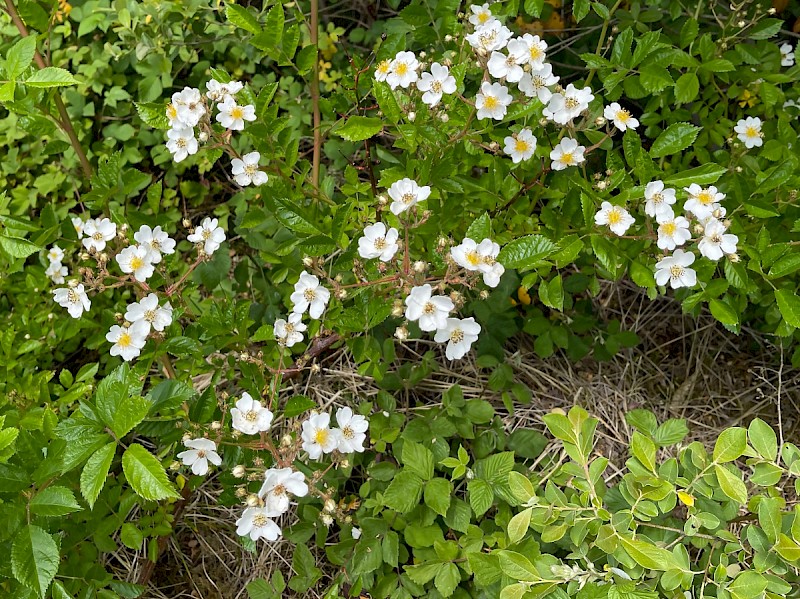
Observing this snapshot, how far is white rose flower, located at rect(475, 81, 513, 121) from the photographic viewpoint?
4.18 feet

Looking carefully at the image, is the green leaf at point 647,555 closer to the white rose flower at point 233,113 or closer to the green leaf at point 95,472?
the green leaf at point 95,472

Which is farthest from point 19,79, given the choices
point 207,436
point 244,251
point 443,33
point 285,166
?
point 244,251

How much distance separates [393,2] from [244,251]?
0.98m

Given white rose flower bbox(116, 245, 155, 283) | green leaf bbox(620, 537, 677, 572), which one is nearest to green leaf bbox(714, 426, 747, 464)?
green leaf bbox(620, 537, 677, 572)

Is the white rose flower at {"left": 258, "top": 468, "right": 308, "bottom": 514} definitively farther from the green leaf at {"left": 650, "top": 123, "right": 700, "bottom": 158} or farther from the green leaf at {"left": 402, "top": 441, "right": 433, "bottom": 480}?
the green leaf at {"left": 650, "top": 123, "right": 700, "bottom": 158}

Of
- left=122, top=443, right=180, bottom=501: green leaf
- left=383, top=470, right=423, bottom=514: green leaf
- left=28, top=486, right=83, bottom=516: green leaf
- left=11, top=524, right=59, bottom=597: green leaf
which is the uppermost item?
left=122, top=443, right=180, bottom=501: green leaf

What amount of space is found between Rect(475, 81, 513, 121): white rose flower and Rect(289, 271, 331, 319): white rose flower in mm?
485

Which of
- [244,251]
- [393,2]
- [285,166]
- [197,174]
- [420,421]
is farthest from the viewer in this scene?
[197,174]

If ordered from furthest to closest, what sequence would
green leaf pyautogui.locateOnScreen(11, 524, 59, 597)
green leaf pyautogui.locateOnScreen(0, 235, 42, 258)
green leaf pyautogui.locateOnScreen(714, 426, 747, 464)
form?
green leaf pyautogui.locateOnScreen(0, 235, 42, 258) < green leaf pyautogui.locateOnScreen(714, 426, 747, 464) < green leaf pyautogui.locateOnScreen(11, 524, 59, 597)

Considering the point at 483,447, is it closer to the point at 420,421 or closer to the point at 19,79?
the point at 420,421

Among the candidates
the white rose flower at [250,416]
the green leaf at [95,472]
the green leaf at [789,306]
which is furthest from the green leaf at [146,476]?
the green leaf at [789,306]

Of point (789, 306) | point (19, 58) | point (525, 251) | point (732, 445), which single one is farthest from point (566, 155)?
point (19, 58)

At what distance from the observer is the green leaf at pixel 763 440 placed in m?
1.16

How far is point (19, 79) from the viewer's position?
1.26 m
